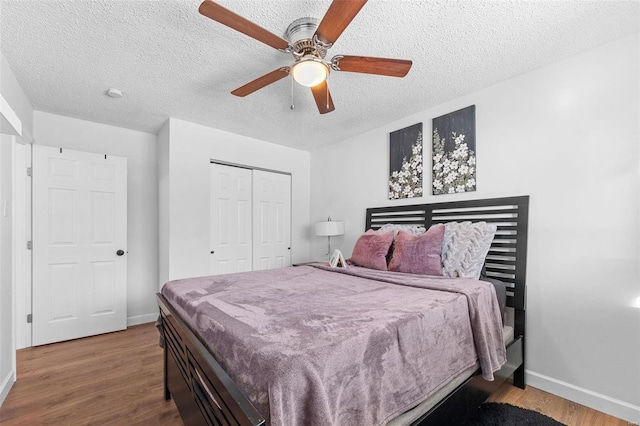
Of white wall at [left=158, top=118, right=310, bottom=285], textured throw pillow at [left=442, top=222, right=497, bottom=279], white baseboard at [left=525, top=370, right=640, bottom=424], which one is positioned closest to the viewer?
white baseboard at [left=525, top=370, right=640, bottom=424]

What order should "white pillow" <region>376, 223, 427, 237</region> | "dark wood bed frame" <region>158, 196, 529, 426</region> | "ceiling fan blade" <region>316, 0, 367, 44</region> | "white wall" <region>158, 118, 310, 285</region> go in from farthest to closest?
"white wall" <region>158, 118, 310, 285</region>
"white pillow" <region>376, 223, 427, 237</region>
"ceiling fan blade" <region>316, 0, 367, 44</region>
"dark wood bed frame" <region>158, 196, 529, 426</region>

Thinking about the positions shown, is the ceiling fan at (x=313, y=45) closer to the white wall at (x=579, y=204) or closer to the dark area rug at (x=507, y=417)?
the white wall at (x=579, y=204)

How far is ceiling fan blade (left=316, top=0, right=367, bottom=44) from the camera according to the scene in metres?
1.33

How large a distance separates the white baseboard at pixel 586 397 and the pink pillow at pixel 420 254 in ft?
3.61

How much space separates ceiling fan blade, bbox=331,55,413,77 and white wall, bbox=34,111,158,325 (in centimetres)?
322

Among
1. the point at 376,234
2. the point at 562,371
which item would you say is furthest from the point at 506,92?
the point at 562,371

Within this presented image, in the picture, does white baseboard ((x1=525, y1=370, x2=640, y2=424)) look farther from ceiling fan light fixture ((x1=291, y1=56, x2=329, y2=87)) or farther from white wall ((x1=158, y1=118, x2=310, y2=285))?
white wall ((x1=158, y1=118, x2=310, y2=285))

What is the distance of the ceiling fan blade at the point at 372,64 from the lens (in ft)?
5.77

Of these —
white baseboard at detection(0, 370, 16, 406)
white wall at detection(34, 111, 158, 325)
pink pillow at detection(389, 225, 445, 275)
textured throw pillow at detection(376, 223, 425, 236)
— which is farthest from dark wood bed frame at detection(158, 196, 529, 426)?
white wall at detection(34, 111, 158, 325)

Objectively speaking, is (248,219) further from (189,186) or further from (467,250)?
(467,250)

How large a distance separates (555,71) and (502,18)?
0.87 meters

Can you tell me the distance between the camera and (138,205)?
3.79m

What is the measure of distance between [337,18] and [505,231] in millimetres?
2151

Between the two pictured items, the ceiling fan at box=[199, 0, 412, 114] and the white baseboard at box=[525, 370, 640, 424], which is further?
the white baseboard at box=[525, 370, 640, 424]
